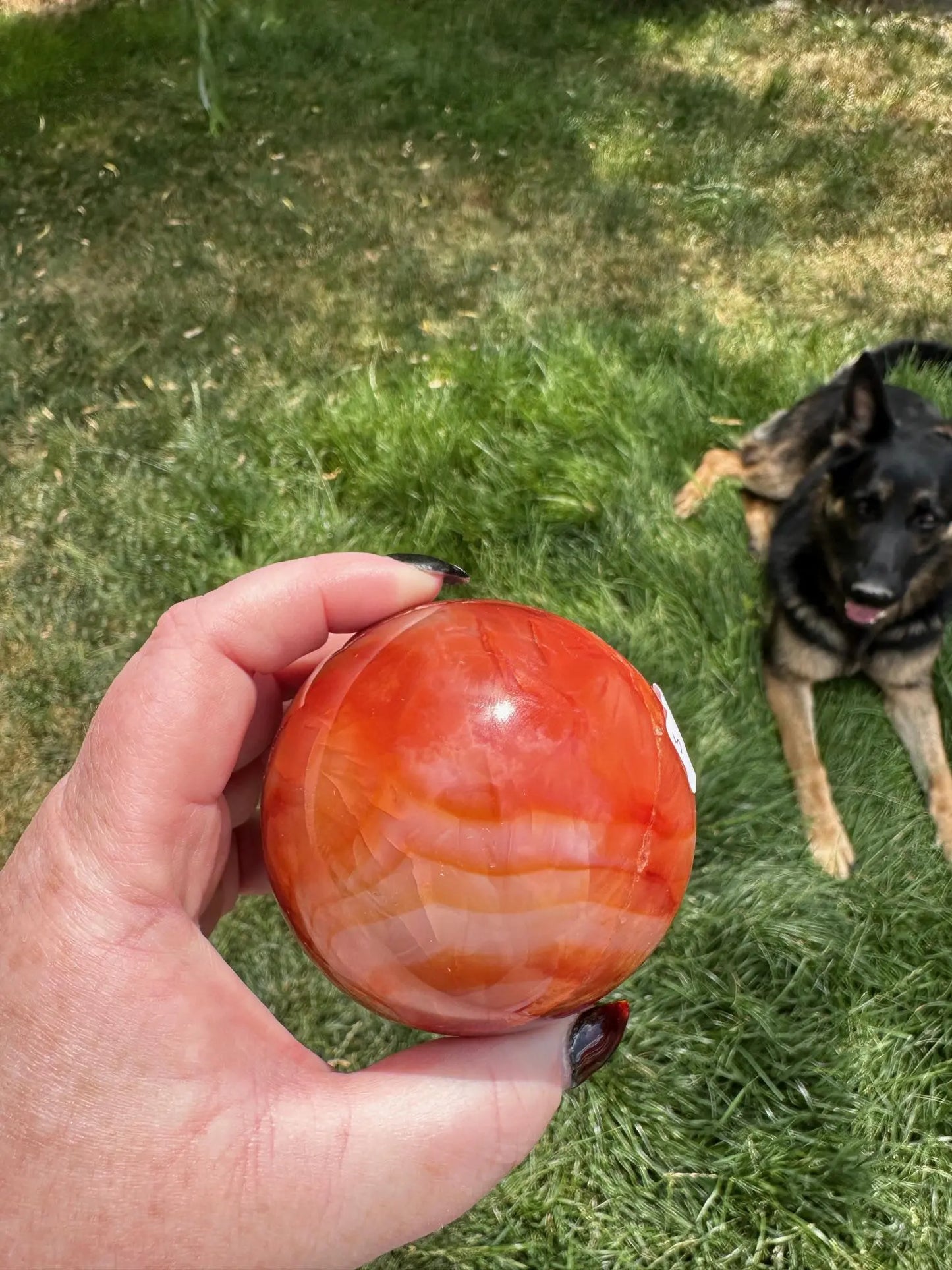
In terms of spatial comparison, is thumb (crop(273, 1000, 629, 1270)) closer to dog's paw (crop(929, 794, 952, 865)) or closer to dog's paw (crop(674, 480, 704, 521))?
dog's paw (crop(929, 794, 952, 865))

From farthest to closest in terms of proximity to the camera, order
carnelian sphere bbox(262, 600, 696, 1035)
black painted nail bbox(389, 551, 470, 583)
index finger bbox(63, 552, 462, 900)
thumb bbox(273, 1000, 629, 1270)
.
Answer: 1. black painted nail bbox(389, 551, 470, 583)
2. index finger bbox(63, 552, 462, 900)
3. thumb bbox(273, 1000, 629, 1270)
4. carnelian sphere bbox(262, 600, 696, 1035)

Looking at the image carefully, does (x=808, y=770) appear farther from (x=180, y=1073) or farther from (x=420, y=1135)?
(x=180, y=1073)

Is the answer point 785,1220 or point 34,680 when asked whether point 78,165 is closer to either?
point 34,680

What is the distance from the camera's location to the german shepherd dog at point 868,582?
9.71 ft

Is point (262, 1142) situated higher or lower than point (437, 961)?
lower

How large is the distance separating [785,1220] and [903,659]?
5.99 feet

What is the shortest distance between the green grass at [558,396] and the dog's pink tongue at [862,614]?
26 centimetres

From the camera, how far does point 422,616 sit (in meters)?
1.36

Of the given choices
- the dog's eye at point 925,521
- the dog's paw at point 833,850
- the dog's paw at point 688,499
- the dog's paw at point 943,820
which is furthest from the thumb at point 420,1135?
the dog's eye at point 925,521

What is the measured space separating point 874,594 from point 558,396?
→ 1.36 m

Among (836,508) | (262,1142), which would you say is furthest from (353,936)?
(836,508)

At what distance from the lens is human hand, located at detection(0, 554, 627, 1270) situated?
3.81 feet

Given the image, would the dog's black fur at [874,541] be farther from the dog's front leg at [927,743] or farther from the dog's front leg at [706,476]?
the dog's front leg at [706,476]

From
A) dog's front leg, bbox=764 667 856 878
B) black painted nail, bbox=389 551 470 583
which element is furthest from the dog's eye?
black painted nail, bbox=389 551 470 583
